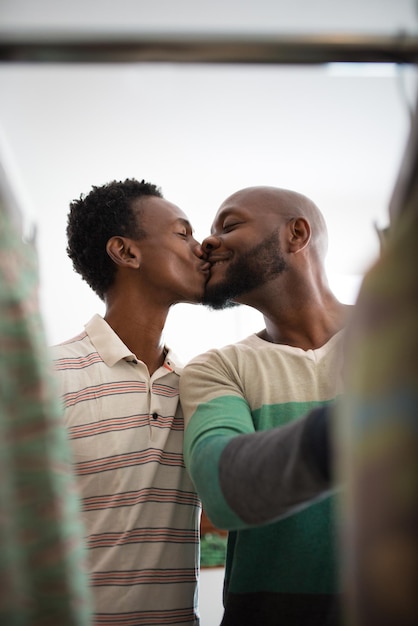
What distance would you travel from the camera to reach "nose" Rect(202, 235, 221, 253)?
1.37 metres

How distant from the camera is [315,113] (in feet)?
7.58

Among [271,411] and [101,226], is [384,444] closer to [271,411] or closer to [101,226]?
[271,411]

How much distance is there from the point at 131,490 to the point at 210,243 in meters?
0.60

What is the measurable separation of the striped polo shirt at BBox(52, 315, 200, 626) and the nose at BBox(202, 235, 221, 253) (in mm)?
334

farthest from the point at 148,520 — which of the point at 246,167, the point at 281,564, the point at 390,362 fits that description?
the point at 246,167

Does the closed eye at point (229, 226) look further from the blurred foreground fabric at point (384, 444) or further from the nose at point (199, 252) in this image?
the blurred foreground fabric at point (384, 444)

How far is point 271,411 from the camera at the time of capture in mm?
1042

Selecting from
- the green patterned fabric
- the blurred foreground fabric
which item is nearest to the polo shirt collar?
the green patterned fabric

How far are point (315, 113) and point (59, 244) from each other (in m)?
1.25

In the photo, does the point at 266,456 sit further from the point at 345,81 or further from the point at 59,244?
the point at 59,244

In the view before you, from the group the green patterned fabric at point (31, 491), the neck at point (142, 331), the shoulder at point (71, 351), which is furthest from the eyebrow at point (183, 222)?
the green patterned fabric at point (31, 491)

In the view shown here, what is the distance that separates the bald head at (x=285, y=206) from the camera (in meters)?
1.40

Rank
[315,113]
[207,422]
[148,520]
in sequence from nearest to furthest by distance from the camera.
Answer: [207,422], [148,520], [315,113]

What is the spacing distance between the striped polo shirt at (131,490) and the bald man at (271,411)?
9 cm
